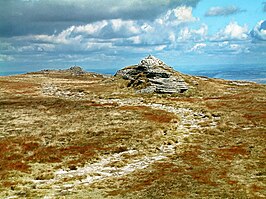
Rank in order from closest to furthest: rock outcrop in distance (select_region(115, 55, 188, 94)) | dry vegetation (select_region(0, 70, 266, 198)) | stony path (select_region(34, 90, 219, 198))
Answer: dry vegetation (select_region(0, 70, 266, 198)) → stony path (select_region(34, 90, 219, 198)) → rock outcrop in distance (select_region(115, 55, 188, 94))

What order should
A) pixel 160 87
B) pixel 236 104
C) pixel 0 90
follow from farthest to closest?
pixel 0 90 < pixel 160 87 < pixel 236 104

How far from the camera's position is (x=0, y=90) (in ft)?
381

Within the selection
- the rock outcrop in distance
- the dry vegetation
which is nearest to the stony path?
the dry vegetation

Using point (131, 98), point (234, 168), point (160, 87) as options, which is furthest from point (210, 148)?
point (160, 87)

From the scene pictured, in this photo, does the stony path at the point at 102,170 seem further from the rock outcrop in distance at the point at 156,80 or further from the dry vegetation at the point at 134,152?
the rock outcrop in distance at the point at 156,80

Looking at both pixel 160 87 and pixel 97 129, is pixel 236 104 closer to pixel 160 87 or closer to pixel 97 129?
pixel 160 87

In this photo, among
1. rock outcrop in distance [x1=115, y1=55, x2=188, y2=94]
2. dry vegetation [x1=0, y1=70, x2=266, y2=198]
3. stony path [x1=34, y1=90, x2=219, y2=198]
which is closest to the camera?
dry vegetation [x1=0, y1=70, x2=266, y2=198]

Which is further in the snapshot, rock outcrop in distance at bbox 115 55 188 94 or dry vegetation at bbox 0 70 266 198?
rock outcrop in distance at bbox 115 55 188 94

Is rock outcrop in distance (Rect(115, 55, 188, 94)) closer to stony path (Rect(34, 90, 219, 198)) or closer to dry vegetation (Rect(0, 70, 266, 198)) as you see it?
dry vegetation (Rect(0, 70, 266, 198))

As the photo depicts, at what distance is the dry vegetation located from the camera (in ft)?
83.9

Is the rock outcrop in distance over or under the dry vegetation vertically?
over

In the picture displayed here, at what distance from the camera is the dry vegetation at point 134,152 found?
2556 cm

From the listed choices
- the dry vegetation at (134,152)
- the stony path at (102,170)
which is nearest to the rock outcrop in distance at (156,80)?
the dry vegetation at (134,152)

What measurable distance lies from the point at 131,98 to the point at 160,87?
12.8 meters
